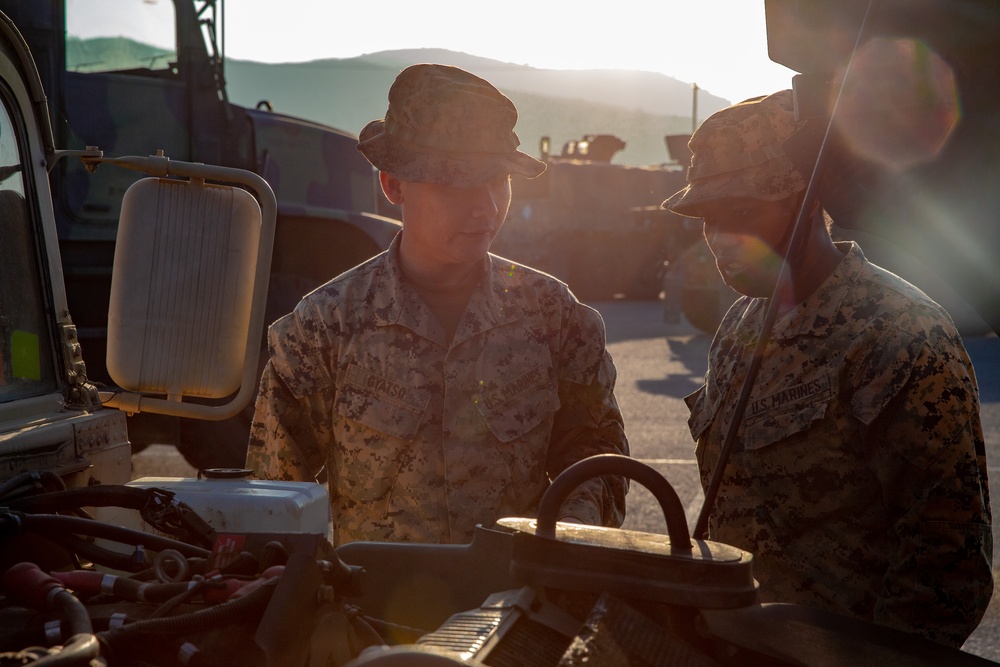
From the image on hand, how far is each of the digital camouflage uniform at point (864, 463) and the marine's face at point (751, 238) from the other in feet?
0.39

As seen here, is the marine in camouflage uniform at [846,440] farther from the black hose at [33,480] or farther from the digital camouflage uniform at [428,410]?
the black hose at [33,480]

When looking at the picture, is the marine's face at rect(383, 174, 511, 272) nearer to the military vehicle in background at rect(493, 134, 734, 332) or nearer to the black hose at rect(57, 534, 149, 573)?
the black hose at rect(57, 534, 149, 573)

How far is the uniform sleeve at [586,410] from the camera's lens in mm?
2820

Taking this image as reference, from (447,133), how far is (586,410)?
31.1 inches

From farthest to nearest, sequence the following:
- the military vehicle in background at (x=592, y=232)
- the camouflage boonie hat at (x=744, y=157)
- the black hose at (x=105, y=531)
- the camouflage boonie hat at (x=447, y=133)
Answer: the military vehicle in background at (x=592, y=232) → the camouflage boonie hat at (x=447, y=133) → the camouflage boonie hat at (x=744, y=157) → the black hose at (x=105, y=531)

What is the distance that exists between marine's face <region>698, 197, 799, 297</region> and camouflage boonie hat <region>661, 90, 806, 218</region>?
0.03 meters

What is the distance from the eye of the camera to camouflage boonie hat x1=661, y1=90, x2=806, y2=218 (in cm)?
254

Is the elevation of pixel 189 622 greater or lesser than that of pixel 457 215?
lesser

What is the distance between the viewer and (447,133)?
279cm

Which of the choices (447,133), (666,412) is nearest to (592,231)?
(666,412)

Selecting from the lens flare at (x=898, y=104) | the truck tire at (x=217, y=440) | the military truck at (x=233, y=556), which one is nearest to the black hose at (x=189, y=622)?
the military truck at (x=233, y=556)

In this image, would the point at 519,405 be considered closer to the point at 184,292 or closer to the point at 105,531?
the point at 184,292

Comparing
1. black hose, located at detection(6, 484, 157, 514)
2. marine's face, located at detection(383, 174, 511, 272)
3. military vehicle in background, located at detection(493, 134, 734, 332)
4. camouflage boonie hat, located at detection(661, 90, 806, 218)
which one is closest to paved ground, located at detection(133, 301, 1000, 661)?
camouflage boonie hat, located at detection(661, 90, 806, 218)

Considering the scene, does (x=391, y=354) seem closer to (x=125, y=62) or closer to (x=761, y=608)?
(x=761, y=608)
